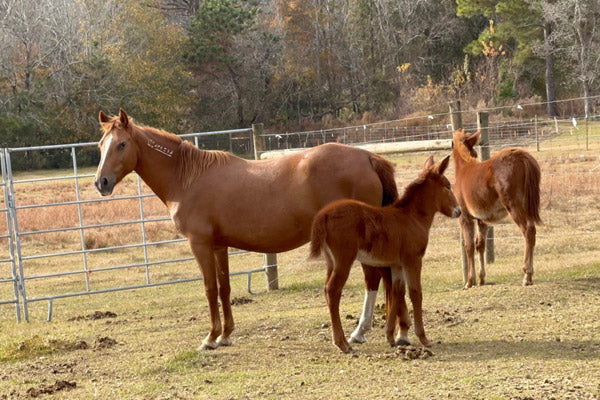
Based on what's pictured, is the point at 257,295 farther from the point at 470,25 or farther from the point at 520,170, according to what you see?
the point at 470,25

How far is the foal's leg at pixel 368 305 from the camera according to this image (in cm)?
641

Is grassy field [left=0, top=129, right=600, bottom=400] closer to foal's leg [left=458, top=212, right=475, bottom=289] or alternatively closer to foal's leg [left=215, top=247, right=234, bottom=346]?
foal's leg [left=215, top=247, right=234, bottom=346]

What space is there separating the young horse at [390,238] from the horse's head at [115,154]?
6.93 ft

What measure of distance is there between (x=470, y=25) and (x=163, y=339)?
43.3 m

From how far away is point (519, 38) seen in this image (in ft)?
130

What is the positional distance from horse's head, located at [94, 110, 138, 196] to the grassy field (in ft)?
5.14

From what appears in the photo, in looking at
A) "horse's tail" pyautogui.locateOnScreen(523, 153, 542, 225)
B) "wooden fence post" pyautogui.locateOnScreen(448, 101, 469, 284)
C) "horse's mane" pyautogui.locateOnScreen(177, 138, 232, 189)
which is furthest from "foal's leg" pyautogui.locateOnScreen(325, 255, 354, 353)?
"wooden fence post" pyautogui.locateOnScreen(448, 101, 469, 284)

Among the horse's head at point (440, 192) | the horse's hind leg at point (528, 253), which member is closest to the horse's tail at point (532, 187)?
the horse's hind leg at point (528, 253)

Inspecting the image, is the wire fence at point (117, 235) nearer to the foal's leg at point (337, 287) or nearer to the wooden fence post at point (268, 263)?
the wooden fence post at point (268, 263)

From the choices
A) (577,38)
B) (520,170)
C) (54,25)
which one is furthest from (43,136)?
(520,170)

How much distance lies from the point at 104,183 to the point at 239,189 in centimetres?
123

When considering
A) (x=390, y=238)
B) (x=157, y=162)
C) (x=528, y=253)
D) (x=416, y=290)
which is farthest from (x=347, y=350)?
(x=528, y=253)

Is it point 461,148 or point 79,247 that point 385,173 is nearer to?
point 461,148

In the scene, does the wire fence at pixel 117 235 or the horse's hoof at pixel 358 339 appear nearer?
the horse's hoof at pixel 358 339
